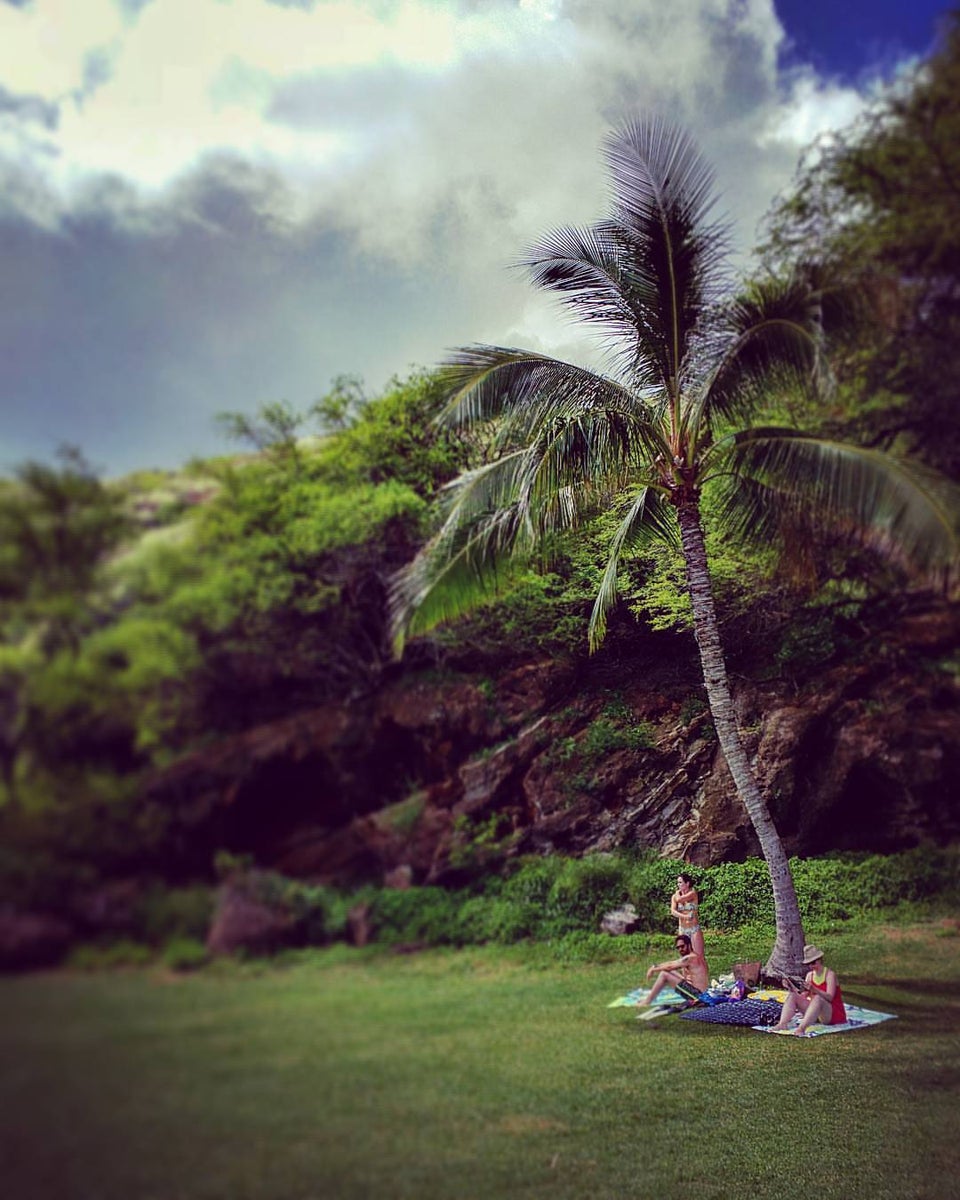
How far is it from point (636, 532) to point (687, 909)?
192 cm

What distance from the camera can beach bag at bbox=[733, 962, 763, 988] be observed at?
15.3 ft

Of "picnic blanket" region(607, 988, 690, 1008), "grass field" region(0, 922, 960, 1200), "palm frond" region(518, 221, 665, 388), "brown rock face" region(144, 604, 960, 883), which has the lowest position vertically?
"grass field" region(0, 922, 960, 1200)

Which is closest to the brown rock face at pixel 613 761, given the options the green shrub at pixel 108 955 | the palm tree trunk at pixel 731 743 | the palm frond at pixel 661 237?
the palm tree trunk at pixel 731 743

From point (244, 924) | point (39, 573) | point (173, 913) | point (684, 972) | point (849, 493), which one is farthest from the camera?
point (684, 972)

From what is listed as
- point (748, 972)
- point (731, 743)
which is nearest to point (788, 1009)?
point (748, 972)

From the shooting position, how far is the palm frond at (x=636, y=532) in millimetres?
4715

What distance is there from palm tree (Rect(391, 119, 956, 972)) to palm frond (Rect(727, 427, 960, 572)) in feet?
0.03

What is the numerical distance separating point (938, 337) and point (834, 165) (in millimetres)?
1098

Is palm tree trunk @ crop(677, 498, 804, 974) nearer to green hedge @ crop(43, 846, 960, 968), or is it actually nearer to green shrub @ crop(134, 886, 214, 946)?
green hedge @ crop(43, 846, 960, 968)

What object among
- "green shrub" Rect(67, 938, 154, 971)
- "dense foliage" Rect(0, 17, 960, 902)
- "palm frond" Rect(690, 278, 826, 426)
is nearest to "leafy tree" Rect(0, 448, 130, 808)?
"dense foliage" Rect(0, 17, 960, 902)

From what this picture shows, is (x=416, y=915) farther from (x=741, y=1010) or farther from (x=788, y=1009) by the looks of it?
(x=788, y=1009)

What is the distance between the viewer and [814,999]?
462 cm

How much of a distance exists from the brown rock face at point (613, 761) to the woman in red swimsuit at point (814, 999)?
0.55m

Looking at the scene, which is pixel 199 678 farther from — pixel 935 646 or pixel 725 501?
pixel 935 646
